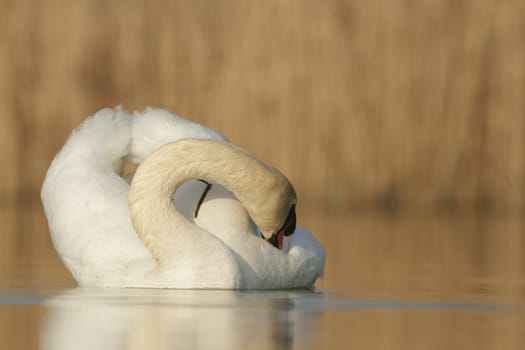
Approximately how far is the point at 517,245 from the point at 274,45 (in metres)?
5.34

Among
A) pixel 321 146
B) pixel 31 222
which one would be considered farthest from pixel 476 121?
pixel 31 222

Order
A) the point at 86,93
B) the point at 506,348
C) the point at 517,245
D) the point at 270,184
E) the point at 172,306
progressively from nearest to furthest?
the point at 506,348
the point at 172,306
the point at 270,184
the point at 517,245
the point at 86,93

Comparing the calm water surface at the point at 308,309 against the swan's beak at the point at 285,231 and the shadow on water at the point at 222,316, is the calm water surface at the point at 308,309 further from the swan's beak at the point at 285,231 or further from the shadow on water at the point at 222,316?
the swan's beak at the point at 285,231

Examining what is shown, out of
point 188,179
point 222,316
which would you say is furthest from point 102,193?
point 222,316

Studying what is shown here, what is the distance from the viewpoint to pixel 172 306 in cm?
558

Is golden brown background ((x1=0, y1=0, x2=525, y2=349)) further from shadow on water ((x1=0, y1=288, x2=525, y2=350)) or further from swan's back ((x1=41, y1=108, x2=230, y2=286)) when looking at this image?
shadow on water ((x1=0, y1=288, x2=525, y2=350))

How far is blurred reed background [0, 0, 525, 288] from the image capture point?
550 inches

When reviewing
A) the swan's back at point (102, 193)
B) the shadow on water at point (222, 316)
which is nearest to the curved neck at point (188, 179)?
the swan's back at point (102, 193)

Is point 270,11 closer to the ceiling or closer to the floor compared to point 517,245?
closer to the ceiling

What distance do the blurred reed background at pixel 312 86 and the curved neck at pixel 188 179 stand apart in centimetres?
707

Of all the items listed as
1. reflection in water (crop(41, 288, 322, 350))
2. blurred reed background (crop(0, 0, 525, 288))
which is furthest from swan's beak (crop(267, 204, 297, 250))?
blurred reed background (crop(0, 0, 525, 288))

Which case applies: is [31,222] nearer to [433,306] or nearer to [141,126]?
[141,126]

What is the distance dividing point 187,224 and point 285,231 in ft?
1.44

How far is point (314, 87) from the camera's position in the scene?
14.5 meters
